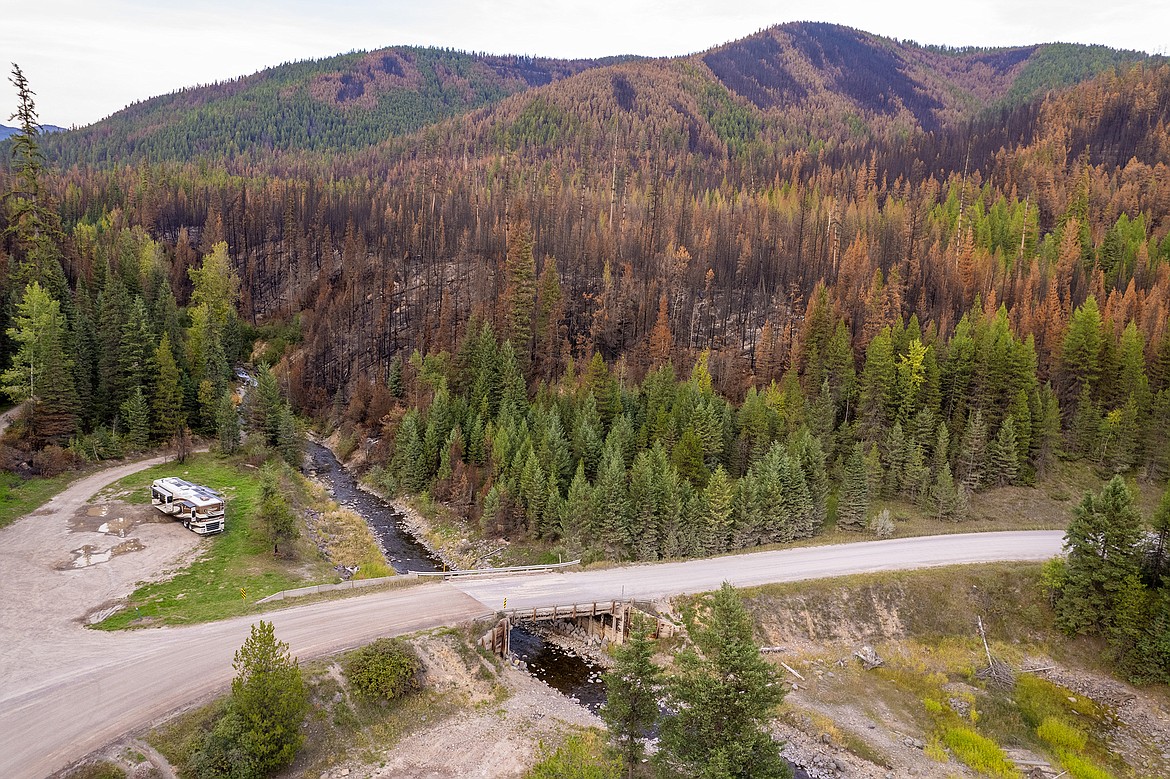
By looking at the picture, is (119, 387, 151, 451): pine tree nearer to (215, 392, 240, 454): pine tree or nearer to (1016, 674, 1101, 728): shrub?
(215, 392, 240, 454): pine tree

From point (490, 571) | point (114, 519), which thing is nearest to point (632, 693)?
point (490, 571)

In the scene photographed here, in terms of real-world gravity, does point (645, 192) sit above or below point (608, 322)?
above

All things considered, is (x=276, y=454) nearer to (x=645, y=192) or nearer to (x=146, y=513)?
(x=146, y=513)

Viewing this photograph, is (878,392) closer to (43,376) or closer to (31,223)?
(43,376)

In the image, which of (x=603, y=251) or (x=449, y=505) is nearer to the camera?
(x=449, y=505)

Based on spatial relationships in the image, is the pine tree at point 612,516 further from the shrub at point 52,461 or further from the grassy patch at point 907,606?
the shrub at point 52,461

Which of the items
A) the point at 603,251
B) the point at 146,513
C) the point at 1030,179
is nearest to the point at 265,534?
the point at 146,513
